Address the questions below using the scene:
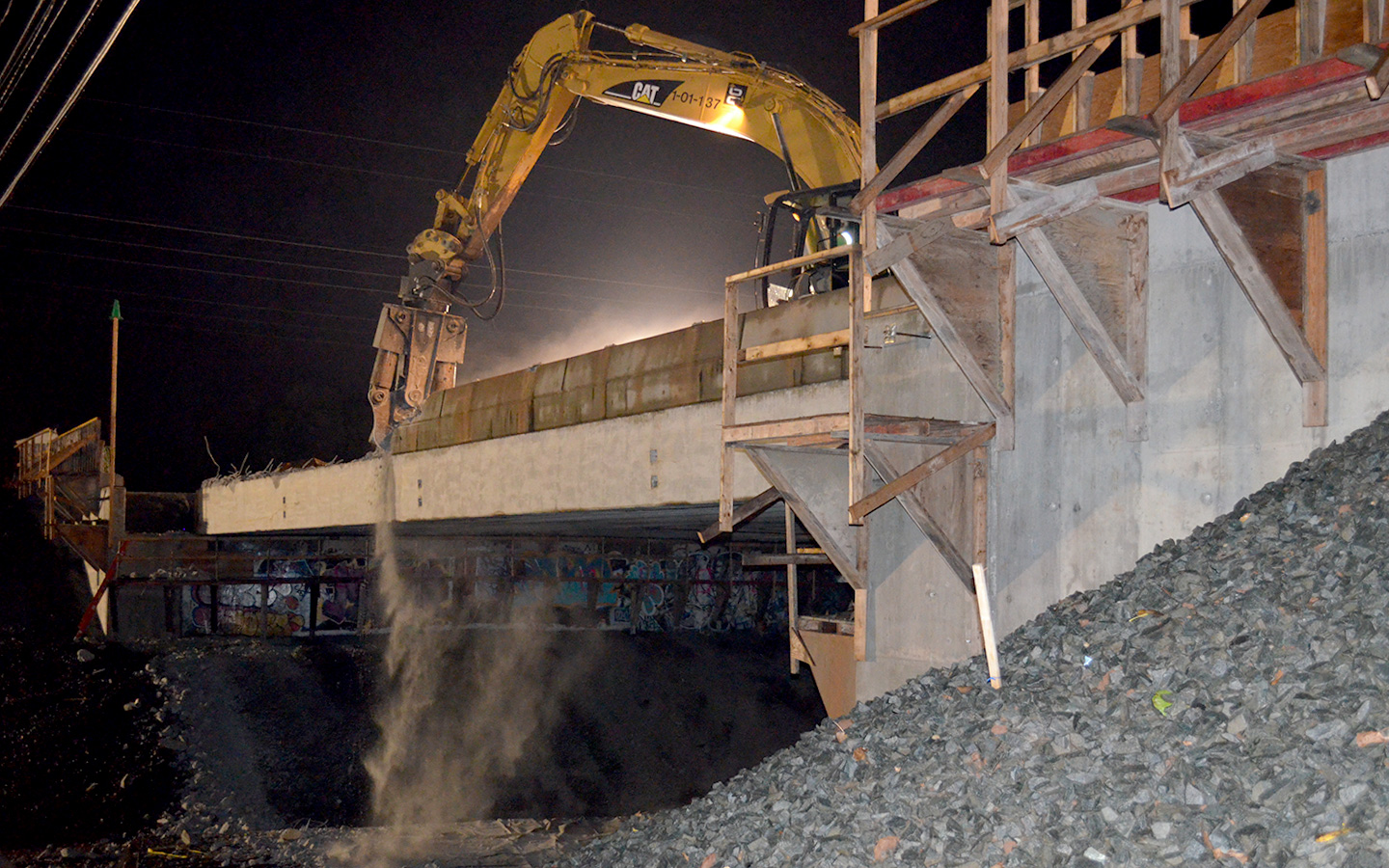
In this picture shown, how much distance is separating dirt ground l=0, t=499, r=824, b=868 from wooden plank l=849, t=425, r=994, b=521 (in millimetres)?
7550

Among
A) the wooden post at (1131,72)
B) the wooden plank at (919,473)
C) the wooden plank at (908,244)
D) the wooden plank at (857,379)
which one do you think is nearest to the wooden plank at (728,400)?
the wooden plank at (857,379)

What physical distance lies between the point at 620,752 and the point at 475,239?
9.76m

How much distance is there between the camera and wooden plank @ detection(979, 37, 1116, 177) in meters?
7.20

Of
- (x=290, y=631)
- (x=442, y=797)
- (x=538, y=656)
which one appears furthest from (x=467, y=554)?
(x=442, y=797)

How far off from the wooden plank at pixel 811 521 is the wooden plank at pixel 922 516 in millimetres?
934

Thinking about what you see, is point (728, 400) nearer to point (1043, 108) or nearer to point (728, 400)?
point (728, 400)

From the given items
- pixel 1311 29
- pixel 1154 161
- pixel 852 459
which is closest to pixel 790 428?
pixel 852 459

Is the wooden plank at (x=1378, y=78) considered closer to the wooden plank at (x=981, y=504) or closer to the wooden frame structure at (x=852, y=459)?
the wooden frame structure at (x=852, y=459)

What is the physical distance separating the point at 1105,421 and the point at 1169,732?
8.97 ft

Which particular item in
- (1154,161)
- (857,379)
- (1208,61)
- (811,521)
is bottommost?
(811,521)

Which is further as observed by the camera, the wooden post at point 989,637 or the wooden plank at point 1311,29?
the wooden post at point 989,637

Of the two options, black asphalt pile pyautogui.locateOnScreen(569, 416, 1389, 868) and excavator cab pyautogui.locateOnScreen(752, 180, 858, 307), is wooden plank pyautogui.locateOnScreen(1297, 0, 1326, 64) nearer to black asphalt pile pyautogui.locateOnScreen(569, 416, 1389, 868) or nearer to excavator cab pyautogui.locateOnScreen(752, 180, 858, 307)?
black asphalt pile pyautogui.locateOnScreen(569, 416, 1389, 868)

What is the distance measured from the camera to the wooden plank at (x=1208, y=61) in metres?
6.14

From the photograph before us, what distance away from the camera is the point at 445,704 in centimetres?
2069
